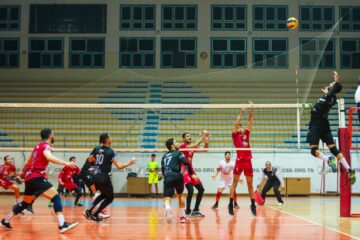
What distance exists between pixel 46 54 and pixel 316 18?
1528 centimetres

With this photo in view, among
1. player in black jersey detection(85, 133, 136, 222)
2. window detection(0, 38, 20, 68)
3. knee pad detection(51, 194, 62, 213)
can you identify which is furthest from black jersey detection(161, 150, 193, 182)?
window detection(0, 38, 20, 68)

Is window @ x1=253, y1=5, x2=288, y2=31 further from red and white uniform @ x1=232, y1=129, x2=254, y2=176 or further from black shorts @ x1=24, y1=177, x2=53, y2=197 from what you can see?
black shorts @ x1=24, y1=177, x2=53, y2=197

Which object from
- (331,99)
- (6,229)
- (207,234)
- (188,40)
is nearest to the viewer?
(207,234)

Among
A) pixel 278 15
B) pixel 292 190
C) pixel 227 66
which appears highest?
pixel 278 15

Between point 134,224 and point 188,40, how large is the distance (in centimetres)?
1845

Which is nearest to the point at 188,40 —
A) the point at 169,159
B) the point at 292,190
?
the point at 292,190

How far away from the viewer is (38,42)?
91.5 ft

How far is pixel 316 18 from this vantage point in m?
27.7

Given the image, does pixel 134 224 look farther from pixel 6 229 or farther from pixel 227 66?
pixel 227 66

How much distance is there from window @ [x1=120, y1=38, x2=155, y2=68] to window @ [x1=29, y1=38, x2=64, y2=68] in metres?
3.52

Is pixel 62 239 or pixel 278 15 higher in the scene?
pixel 278 15

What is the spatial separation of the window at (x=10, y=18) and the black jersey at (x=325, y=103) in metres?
21.9

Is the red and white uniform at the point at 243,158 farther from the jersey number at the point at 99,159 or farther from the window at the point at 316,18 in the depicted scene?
the window at the point at 316,18

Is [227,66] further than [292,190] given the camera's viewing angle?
Yes
